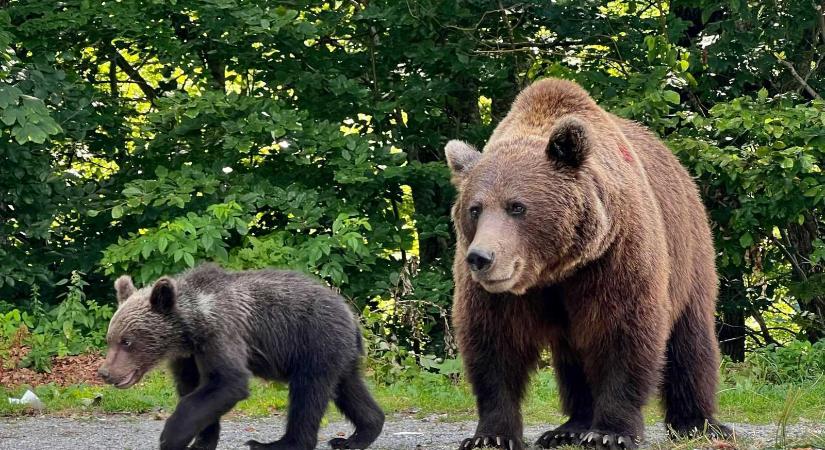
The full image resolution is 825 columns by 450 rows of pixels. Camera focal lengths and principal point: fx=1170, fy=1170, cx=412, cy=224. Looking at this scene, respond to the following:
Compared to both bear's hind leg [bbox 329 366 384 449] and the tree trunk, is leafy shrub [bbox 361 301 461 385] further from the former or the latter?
the tree trunk

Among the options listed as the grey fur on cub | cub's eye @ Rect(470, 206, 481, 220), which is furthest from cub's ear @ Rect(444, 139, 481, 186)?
the grey fur on cub

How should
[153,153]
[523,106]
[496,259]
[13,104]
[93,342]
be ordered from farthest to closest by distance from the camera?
[153,153] → [93,342] → [13,104] → [523,106] → [496,259]

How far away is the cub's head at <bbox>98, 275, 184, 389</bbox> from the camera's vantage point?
6.47m

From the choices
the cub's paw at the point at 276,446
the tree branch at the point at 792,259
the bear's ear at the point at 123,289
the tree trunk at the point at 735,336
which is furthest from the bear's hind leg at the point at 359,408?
the tree trunk at the point at 735,336

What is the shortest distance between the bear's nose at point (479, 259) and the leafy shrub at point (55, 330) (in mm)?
5990

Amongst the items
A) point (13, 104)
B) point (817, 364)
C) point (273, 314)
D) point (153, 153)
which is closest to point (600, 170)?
point (273, 314)

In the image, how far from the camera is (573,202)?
577 centimetres

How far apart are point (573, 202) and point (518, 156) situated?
14.9 inches

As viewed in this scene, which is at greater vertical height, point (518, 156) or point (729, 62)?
point (729, 62)

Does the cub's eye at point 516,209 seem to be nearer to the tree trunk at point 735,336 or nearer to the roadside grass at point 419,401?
the roadside grass at point 419,401

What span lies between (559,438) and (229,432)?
2.41 metres

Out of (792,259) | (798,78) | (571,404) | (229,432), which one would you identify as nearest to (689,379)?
(571,404)

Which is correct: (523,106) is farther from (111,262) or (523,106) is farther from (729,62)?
(729,62)

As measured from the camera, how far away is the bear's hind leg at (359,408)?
689 cm
